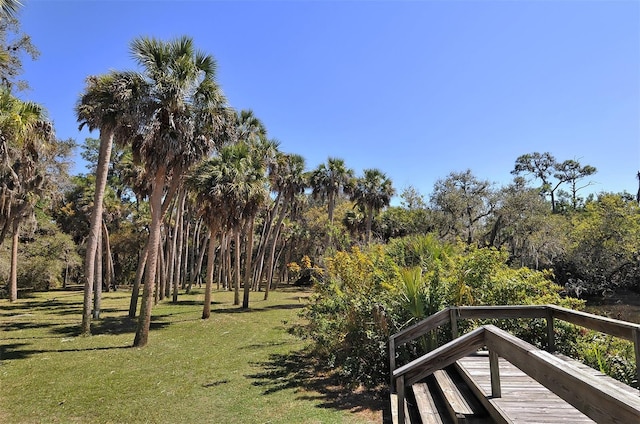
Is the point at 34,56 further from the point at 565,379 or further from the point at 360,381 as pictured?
the point at 565,379

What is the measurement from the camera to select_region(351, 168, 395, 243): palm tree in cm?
3175

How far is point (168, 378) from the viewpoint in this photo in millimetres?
8656

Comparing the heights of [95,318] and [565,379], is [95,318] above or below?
below

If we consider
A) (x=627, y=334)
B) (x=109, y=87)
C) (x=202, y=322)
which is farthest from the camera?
(x=202, y=322)

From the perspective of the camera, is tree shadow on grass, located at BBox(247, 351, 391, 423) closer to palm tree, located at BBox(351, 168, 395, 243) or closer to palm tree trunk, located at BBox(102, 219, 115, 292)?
palm tree trunk, located at BBox(102, 219, 115, 292)

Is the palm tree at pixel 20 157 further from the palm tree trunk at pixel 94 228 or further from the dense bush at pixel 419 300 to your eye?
the dense bush at pixel 419 300

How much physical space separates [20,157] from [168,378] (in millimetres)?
13979

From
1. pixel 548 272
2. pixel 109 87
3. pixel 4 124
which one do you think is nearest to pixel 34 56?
pixel 109 87

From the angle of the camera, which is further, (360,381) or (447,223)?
(447,223)

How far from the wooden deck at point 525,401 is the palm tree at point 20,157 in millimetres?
11853

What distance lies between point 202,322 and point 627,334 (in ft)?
51.7

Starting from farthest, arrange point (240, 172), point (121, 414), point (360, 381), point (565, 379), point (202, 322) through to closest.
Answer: point (240, 172) → point (202, 322) → point (360, 381) → point (121, 414) → point (565, 379)

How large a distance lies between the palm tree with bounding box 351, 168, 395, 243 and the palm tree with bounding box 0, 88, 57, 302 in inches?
851

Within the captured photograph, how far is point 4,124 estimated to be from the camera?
365 inches
